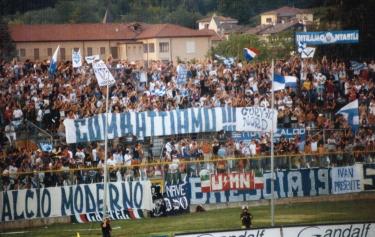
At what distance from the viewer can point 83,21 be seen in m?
32.0

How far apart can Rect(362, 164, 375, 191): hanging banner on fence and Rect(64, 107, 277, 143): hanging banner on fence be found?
3168mm

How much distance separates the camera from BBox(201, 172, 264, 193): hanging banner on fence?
23.9 m

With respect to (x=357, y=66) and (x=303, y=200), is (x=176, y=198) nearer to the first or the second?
(x=303, y=200)

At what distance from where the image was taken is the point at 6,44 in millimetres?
28078

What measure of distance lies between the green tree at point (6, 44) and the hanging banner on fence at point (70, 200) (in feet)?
23.8

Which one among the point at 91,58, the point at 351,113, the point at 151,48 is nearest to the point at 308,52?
the point at 351,113

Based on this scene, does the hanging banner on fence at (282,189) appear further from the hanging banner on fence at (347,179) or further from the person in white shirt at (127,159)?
the person in white shirt at (127,159)

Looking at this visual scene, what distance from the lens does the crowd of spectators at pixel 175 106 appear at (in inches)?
903

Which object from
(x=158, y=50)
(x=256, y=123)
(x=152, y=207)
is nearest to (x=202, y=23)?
(x=158, y=50)

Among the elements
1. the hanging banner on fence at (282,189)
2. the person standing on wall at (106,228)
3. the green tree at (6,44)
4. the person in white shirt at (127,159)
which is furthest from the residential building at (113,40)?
the person standing on wall at (106,228)

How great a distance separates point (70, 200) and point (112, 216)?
1.10 metres

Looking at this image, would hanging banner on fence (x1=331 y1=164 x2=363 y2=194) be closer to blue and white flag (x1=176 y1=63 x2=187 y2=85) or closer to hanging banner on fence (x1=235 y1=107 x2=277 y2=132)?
hanging banner on fence (x1=235 y1=107 x2=277 y2=132)

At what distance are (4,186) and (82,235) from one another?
7.75 ft

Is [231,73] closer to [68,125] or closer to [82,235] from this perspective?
[68,125]
